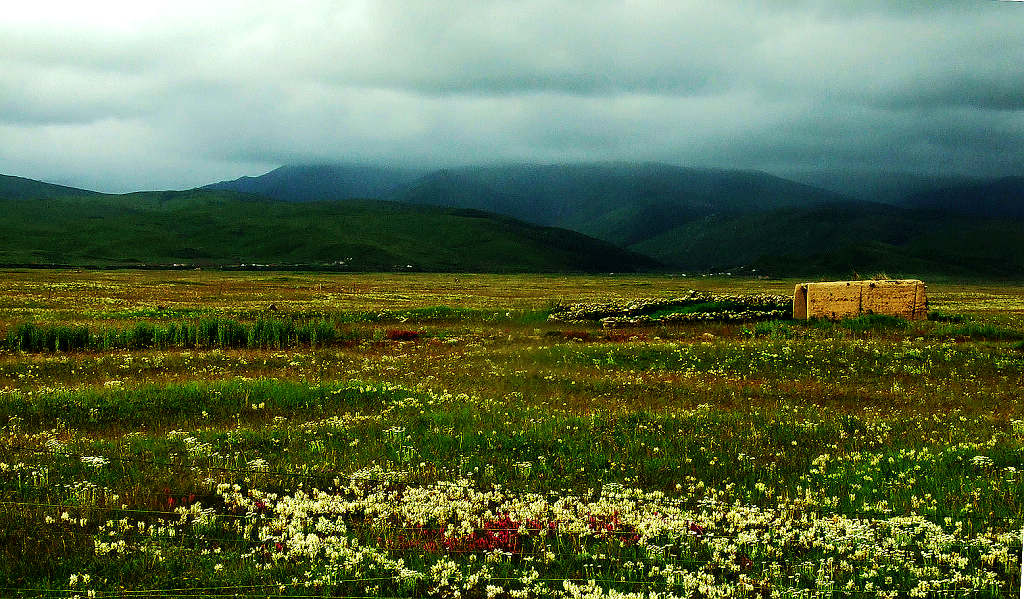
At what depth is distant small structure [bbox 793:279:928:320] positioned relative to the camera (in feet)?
144

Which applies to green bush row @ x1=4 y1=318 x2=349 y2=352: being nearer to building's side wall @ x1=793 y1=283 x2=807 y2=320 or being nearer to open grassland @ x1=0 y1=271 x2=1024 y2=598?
open grassland @ x1=0 y1=271 x2=1024 y2=598

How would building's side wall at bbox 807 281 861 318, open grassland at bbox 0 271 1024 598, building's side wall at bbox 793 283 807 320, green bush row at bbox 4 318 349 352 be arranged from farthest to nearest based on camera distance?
building's side wall at bbox 793 283 807 320 → building's side wall at bbox 807 281 861 318 → green bush row at bbox 4 318 349 352 → open grassland at bbox 0 271 1024 598

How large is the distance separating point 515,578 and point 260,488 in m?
5.75

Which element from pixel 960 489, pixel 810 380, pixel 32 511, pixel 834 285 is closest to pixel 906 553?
pixel 960 489

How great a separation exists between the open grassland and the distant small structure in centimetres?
1577

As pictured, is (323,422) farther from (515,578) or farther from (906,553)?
(906,553)

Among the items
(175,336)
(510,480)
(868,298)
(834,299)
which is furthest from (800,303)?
(510,480)

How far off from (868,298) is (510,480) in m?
37.6

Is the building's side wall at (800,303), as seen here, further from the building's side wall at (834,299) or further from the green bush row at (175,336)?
the green bush row at (175,336)

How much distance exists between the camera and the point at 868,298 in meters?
44.0

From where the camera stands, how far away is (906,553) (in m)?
9.62

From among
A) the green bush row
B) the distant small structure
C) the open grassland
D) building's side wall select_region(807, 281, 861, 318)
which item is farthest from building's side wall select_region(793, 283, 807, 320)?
the green bush row

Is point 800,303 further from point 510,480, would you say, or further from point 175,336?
point 510,480

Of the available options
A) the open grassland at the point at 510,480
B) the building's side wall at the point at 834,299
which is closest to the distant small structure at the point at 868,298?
the building's side wall at the point at 834,299
